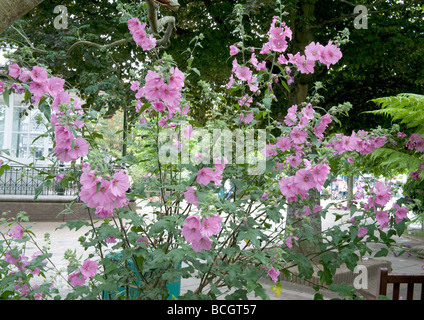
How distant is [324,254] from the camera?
8.14 ft

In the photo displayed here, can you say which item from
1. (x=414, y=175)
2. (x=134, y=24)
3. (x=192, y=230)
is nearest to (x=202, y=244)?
(x=192, y=230)

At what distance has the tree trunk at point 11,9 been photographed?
6.70 ft

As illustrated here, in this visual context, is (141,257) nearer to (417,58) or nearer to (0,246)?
(0,246)

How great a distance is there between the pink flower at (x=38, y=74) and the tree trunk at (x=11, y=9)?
309 millimetres

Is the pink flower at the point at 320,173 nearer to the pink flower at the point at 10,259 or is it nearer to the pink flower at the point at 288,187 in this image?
the pink flower at the point at 288,187

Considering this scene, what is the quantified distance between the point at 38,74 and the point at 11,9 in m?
0.39

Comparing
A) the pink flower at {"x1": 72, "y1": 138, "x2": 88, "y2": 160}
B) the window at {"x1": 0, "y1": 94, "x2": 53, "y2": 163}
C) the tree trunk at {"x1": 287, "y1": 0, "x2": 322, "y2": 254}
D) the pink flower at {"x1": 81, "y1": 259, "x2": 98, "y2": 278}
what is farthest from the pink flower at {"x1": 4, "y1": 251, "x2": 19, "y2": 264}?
the window at {"x1": 0, "y1": 94, "x2": 53, "y2": 163}

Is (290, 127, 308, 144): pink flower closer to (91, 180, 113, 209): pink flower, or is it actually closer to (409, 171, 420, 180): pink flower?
(409, 171, 420, 180): pink flower

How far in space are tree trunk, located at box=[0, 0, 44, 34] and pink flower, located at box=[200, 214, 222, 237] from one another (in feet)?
4.57

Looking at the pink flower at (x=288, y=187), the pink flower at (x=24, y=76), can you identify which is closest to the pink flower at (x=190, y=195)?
the pink flower at (x=288, y=187)

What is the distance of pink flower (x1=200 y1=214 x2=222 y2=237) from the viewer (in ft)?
5.29
